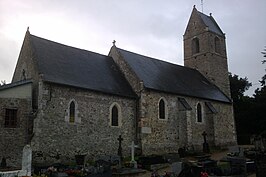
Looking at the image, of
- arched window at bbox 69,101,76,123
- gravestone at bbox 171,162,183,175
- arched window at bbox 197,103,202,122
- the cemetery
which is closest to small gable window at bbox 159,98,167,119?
arched window at bbox 197,103,202,122

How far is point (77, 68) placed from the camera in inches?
813

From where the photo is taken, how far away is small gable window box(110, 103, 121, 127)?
20156 millimetres

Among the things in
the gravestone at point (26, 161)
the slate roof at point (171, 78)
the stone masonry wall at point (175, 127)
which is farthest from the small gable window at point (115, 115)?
the gravestone at point (26, 161)

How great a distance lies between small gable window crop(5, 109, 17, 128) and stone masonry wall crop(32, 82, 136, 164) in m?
1.34

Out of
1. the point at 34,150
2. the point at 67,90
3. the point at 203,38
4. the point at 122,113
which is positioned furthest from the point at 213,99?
the point at 34,150

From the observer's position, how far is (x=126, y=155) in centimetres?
2019

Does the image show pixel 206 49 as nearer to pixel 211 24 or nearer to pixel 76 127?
pixel 211 24

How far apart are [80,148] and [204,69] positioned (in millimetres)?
19027

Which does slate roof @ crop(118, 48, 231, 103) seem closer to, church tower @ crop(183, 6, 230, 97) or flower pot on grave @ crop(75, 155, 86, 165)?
church tower @ crop(183, 6, 230, 97)

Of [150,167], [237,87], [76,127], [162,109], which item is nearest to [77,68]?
[76,127]

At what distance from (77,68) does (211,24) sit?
20276 millimetres

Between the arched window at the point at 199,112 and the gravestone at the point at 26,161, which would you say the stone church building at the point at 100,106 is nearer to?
the arched window at the point at 199,112

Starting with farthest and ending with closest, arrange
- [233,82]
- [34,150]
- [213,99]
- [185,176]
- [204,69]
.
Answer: [233,82]
[204,69]
[213,99]
[34,150]
[185,176]

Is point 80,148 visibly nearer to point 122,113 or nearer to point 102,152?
point 102,152
